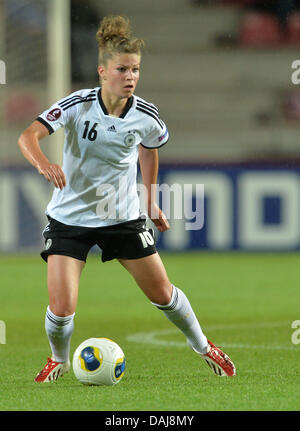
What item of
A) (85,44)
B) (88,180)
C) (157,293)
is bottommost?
(157,293)

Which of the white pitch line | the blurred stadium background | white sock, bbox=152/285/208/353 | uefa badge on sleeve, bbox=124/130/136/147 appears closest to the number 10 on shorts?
white sock, bbox=152/285/208/353

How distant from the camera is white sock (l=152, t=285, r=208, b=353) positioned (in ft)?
17.0

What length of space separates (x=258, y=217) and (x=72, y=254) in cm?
985

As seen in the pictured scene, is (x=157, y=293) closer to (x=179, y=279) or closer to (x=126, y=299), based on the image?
(x=126, y=299)

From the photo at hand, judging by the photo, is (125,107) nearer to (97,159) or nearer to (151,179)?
(97,159)

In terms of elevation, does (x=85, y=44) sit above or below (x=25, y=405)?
above

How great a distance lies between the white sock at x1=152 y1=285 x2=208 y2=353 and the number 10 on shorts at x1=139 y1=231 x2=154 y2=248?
329 mm

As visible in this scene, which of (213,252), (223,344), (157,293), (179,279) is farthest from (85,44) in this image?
(157,293)

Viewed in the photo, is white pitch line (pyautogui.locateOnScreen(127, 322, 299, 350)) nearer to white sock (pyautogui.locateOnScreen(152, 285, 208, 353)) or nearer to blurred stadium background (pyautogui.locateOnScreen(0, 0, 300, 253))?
white sock (pyautogui.locateOnScreen(152, 285, 208, 353))

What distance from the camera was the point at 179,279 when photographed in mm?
11281

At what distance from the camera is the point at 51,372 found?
5098mm

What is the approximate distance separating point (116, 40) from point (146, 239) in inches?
43.8

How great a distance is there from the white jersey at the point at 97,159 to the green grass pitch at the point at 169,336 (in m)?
0.95

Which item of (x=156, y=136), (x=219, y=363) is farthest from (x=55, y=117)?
(x=219, y=363)
